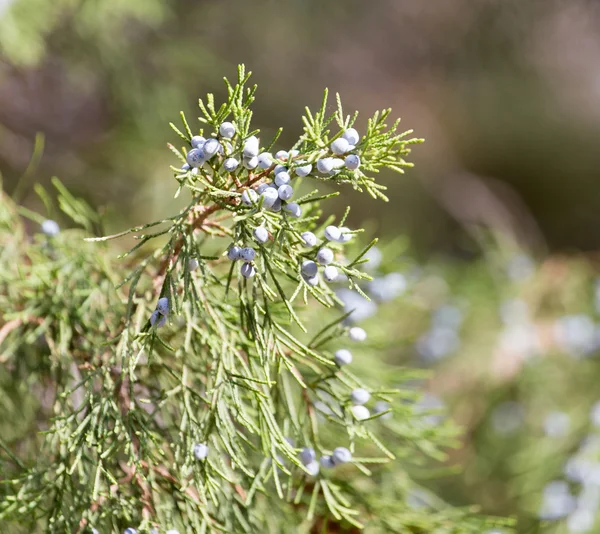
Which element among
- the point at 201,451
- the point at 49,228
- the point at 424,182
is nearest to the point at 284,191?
the point at 201,451

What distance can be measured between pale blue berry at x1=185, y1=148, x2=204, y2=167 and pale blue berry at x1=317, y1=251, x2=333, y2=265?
0.40ft

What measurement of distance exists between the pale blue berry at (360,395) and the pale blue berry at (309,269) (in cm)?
16

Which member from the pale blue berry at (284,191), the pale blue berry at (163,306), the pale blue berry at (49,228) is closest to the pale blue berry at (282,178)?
the pale blue berry at (284,191)

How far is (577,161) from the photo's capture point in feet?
11.6

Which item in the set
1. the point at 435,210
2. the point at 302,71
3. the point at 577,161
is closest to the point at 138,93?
the point at 302,71

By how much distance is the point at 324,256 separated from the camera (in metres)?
0.50

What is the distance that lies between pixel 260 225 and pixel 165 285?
10cm

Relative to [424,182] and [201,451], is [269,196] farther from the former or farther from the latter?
[424,182]

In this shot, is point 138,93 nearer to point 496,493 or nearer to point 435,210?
point 496,493

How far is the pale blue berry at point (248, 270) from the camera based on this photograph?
19.7 inches

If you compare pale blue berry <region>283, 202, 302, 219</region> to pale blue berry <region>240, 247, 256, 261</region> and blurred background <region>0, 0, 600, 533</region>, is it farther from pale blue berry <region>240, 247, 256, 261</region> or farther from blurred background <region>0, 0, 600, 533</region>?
blurred background <region>0, 0, 600, 533</region>

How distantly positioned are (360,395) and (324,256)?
7.0 inches

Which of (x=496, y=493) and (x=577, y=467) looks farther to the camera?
(x=496, y=493)

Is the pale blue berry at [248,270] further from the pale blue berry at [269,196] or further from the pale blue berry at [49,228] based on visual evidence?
the pale blue berry at [49,228]
